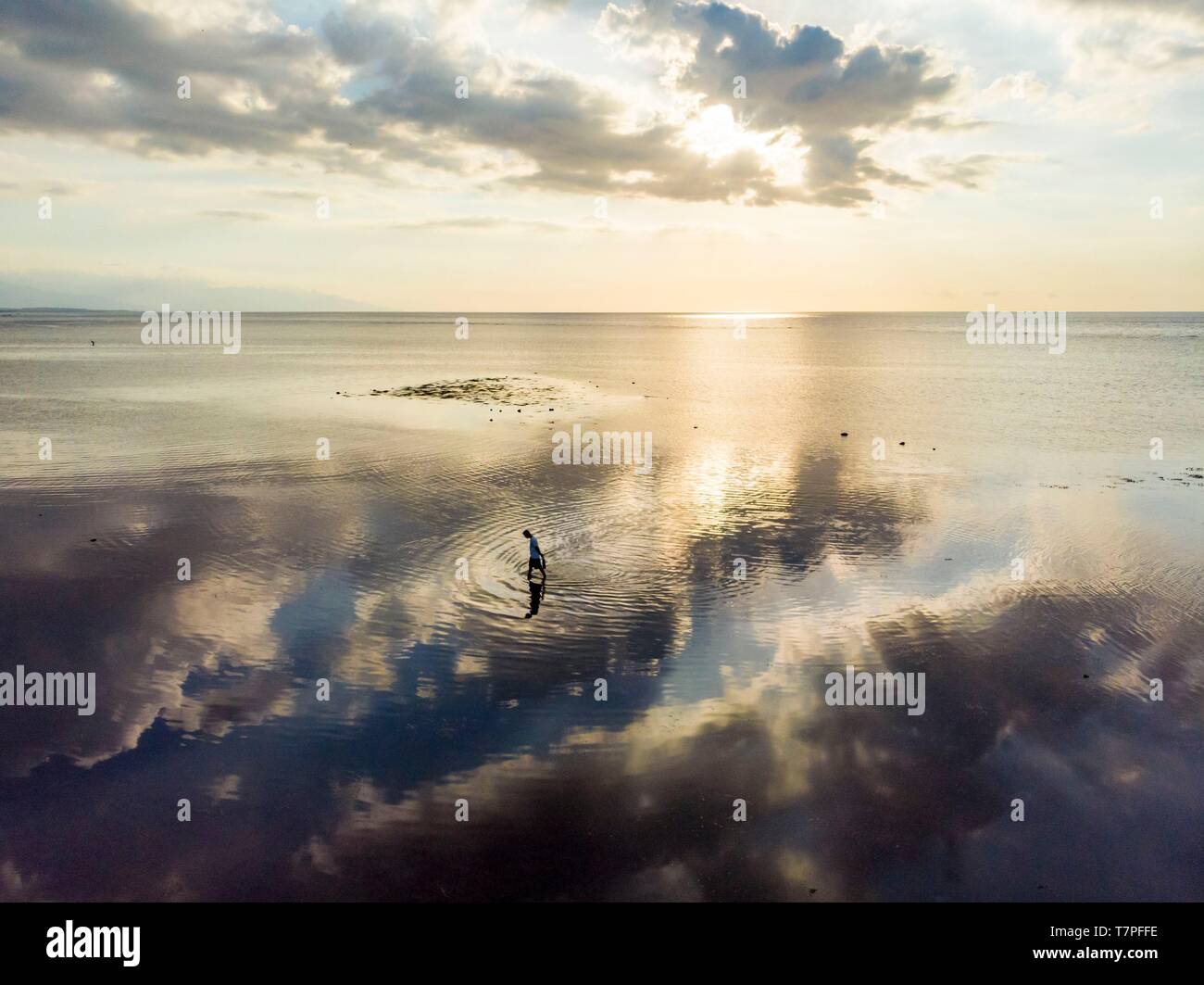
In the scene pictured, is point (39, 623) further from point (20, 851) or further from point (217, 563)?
point (20, 851)

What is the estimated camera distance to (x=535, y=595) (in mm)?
22219

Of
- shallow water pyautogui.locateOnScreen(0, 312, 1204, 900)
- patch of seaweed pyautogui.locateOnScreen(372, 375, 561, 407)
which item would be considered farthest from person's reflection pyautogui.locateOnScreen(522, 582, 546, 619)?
patch of seaweed pyautogui.locateOnScreen(372, 375, 561, 407)

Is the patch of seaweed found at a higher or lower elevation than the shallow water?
higher

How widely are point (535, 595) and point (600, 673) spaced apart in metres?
4.72

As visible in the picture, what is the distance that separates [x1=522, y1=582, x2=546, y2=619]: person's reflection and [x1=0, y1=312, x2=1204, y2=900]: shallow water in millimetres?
434

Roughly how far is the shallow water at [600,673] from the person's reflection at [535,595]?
434 mm

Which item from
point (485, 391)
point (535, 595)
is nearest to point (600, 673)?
point (535, 595)

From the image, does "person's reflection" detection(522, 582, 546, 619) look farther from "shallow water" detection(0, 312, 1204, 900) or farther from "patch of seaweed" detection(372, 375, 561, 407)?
"patch of seaweed" detection(372, 375, 561, 407)

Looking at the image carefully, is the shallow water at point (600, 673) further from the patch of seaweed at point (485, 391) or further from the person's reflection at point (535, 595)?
the patch of seaweed at point (485, 391)

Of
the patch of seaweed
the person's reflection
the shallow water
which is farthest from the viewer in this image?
the patch of seaweed

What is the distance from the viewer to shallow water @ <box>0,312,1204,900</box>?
12.4m

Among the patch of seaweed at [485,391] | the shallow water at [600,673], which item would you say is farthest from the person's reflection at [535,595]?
the patch of seaweed at [485,391]

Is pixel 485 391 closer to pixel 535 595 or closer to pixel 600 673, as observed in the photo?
pixel 535 595
